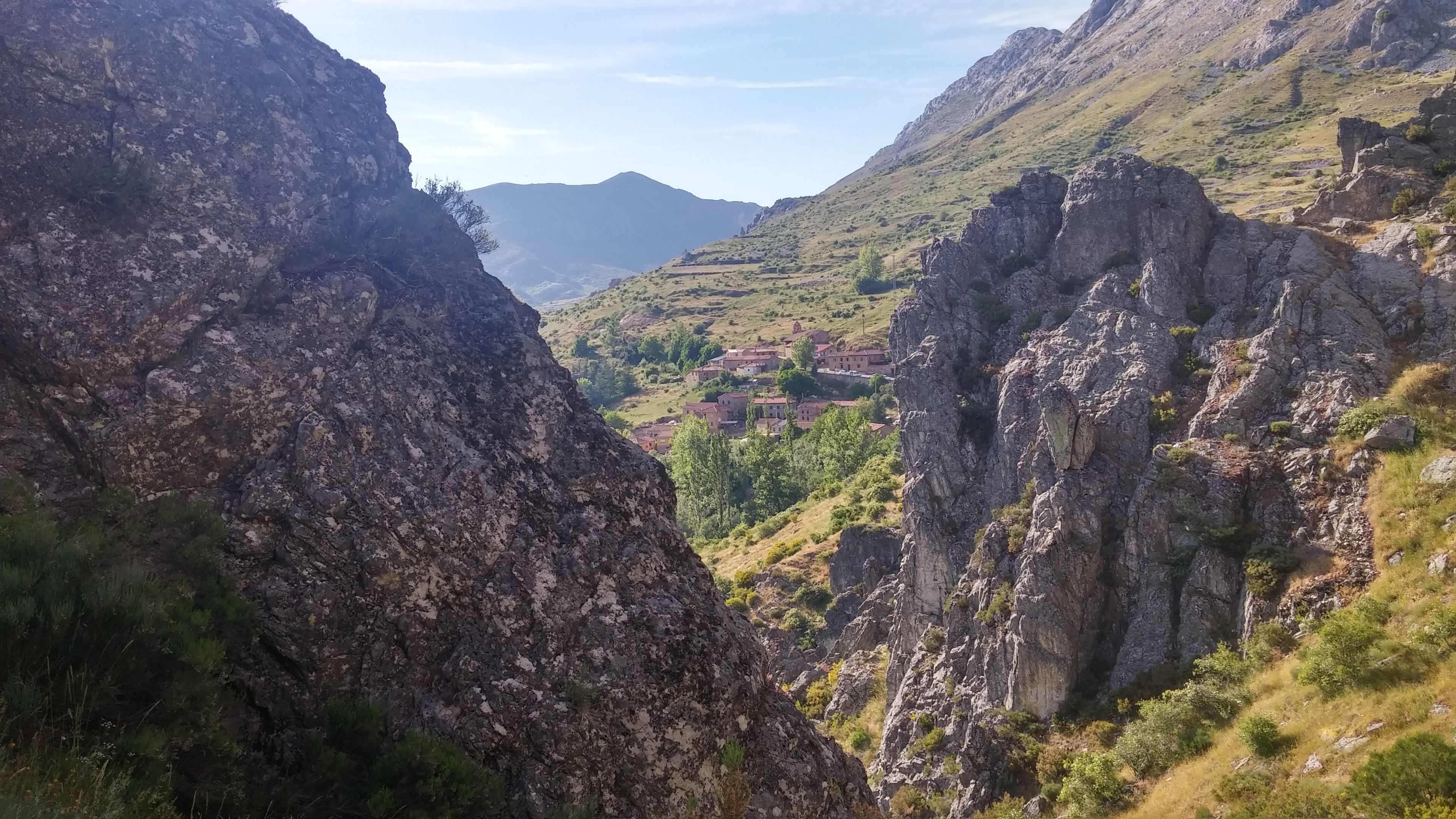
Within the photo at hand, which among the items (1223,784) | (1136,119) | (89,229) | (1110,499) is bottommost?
(1223,784)

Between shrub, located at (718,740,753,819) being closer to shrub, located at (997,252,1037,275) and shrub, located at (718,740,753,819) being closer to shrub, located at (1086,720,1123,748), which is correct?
shrub, located at (1086,720,1123,748)

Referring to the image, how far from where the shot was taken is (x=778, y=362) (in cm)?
13325

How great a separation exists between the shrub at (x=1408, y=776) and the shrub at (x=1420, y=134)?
27609 millimetres

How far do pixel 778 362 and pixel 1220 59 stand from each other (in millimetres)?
137884

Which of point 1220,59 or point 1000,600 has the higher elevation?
point 1220,59

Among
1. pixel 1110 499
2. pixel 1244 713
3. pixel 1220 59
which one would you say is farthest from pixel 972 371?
pixel 1220 59

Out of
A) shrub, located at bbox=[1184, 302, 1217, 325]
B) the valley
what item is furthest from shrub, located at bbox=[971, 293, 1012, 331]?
shrub, located at bbox=[1184, 302, 1217, 325]

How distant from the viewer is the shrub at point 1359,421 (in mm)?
23234

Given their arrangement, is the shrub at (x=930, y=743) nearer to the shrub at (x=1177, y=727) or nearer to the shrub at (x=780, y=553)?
the shrub at (x=1177, y=727)

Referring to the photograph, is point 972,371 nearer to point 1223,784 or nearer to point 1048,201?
point 1048,201

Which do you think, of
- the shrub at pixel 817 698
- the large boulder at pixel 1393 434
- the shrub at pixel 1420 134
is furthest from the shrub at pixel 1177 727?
the shrub at pixel 1420 134

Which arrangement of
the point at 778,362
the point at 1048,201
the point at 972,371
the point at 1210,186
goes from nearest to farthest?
the point at 972,371 < the point at 1048,201 < the point at 1210,186 < the point at 778,362

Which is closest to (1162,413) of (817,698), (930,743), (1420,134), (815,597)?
(930,743)

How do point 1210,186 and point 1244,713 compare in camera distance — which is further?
point 1210,186
